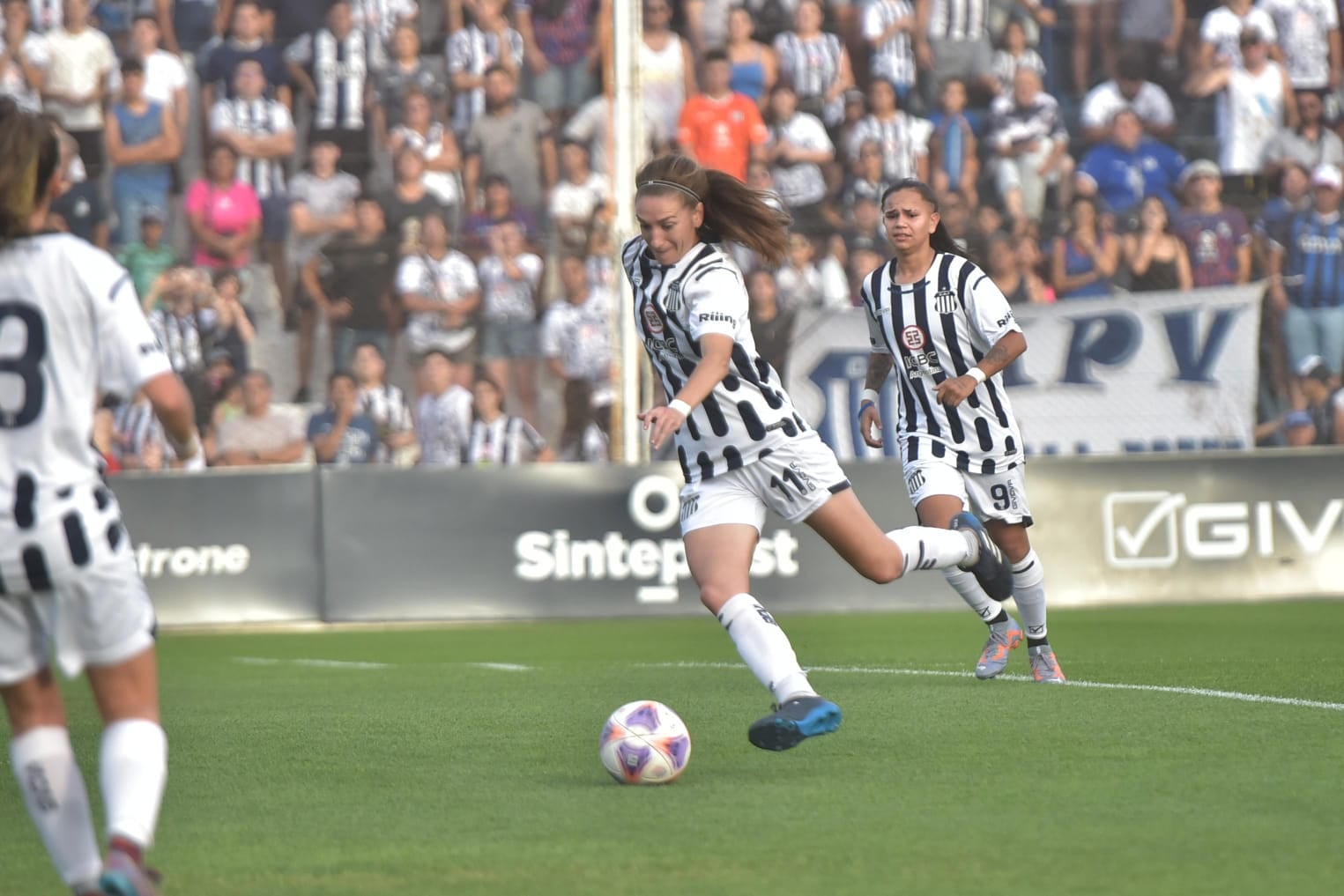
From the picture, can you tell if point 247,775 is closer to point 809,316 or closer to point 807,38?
point 809,316

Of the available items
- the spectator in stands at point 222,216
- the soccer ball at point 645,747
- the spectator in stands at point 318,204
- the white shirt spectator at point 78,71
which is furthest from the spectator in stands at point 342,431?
the soccer ball at point 645,747

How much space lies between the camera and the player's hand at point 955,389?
8445 millimetres

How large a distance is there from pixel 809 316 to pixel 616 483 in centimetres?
214

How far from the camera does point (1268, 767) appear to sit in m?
5.88

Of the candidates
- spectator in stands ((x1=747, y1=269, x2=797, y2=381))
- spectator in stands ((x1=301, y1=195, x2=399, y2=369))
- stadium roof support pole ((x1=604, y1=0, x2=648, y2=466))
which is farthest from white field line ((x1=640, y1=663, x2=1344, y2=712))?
spectator in stands ((x1=301, y1=195, x2=399, y2=369))

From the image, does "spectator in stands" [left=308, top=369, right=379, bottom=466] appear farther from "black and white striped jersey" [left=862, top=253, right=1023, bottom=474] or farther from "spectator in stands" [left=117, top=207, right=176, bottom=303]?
"black and white striped jersey" [left=862, top=253, right=1023, bottom=474]

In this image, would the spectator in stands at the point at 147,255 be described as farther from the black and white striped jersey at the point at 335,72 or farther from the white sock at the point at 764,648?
the white sock at the point at 764,648

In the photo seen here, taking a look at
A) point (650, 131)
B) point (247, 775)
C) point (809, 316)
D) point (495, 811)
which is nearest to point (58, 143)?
point (495, 811)

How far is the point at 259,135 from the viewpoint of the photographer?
1675 cm

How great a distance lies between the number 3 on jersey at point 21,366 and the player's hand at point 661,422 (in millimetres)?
2200

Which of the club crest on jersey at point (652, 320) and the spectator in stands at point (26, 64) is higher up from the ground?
the spectator in stands at point (26, 64)

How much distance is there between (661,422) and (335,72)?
11770 mm

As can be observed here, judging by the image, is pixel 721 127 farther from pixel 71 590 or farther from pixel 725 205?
pixel 71 590

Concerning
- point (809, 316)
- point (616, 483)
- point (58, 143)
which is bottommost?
point (616, 483)
